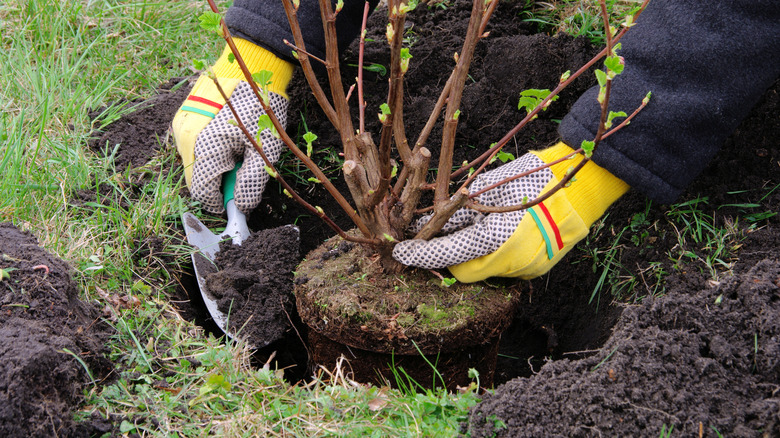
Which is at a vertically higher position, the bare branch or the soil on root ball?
the bare branch

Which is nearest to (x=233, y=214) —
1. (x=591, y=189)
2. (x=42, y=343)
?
(x=42, y=343)

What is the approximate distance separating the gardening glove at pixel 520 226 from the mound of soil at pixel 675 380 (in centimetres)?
33

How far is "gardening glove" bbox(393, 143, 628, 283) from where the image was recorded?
1.74m

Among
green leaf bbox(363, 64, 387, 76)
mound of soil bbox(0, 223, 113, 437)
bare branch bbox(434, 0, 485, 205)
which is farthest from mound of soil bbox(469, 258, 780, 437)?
green leaf bbox(363, 64, 387, 76)

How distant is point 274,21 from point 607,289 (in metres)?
1.49

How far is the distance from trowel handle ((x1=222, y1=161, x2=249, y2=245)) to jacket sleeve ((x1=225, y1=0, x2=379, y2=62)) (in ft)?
1.53

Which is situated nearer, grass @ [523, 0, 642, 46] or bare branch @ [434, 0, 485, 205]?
bare branch @ [434, 0, 485, 205]

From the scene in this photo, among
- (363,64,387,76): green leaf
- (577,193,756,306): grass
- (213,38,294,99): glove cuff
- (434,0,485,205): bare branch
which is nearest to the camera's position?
(434,0,485,205): bare branch

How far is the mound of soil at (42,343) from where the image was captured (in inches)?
52.6

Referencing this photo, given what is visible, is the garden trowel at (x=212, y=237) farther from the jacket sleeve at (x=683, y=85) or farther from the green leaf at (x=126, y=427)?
the jacket sleeve at (x=683, y=85)

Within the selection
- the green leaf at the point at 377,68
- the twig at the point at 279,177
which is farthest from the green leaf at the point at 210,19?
the green leaf at the point at 377,68

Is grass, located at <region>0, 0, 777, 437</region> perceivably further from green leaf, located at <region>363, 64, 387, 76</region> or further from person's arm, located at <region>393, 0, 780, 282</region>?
green leaf, located at <region>363, 64, 387, 76</region>

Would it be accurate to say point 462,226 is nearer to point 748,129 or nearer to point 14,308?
point 748,129

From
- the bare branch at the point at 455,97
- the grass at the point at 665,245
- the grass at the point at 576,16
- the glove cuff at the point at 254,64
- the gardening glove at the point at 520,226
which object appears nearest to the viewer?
the bare branch at the point at 455,97
